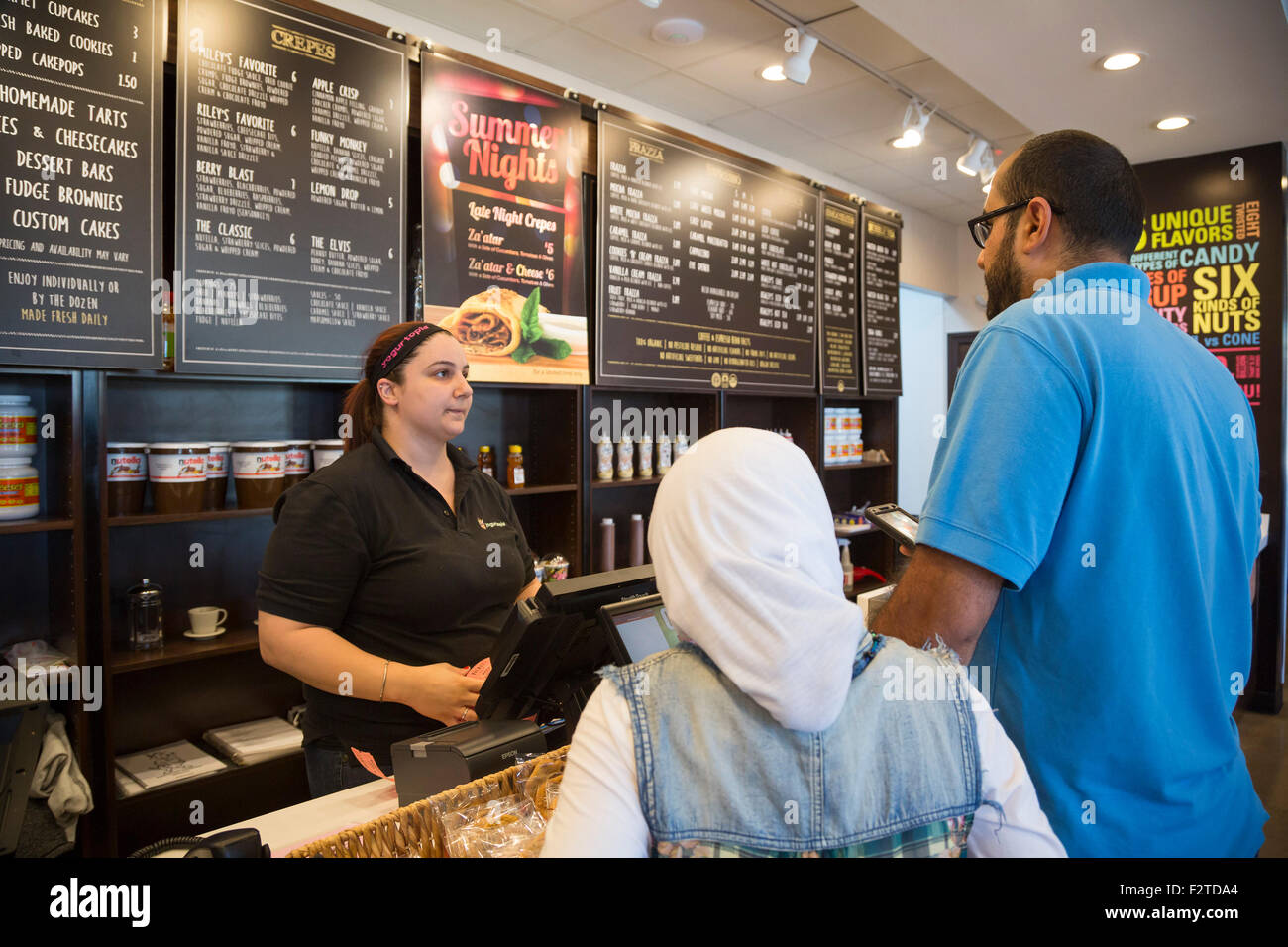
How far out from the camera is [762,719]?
82cm

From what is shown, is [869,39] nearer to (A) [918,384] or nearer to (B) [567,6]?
(B) [567,6]

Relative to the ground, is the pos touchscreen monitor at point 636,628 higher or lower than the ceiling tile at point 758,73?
lower

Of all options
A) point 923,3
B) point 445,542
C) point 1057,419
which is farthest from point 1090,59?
point 445,542

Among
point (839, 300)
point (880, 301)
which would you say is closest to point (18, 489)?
point (839, 300)

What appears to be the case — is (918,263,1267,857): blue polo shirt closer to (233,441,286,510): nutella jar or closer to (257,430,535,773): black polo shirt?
(257,430,535,773): black polo shirt

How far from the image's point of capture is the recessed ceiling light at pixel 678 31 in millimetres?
3322

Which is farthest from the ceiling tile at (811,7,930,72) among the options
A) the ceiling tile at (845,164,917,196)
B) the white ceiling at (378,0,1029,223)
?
the ceiling tile at (845,164,917,196)

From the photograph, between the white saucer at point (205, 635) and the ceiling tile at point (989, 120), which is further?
the ceiling tile at point (989, 120)

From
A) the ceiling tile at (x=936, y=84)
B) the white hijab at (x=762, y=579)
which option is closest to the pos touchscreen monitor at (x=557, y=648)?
the white hijab at (x=762, y=579)

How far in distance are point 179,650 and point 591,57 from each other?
2.96 metres

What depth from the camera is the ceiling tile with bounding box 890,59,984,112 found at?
151 inches

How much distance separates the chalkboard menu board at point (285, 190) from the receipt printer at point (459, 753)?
1.48 m
